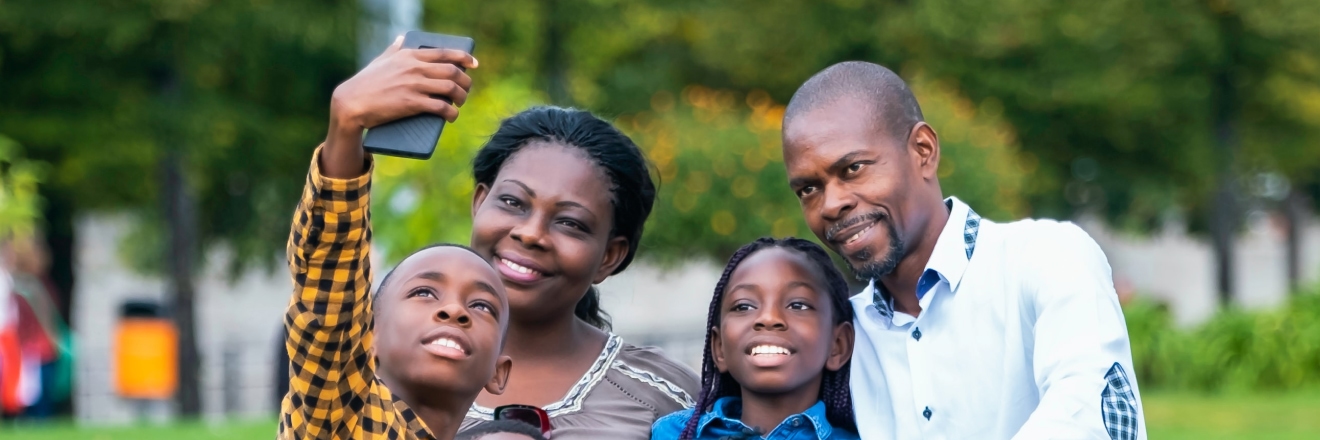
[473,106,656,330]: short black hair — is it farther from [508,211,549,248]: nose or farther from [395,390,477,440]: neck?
[395,390,477,440]: neck

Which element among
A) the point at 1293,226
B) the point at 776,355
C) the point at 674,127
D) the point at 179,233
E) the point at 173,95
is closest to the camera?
the point at 776,355

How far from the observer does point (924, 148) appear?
341cm

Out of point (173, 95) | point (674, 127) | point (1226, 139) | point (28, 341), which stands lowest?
point (28, 341)

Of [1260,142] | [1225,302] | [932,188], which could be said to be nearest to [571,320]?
[932,188]

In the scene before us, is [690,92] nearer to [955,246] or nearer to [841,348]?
[841,348]

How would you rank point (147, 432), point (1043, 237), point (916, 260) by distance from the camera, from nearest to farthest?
point (1043, 237) < point (916, 260) < point (147, 432)

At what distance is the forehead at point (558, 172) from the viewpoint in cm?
354

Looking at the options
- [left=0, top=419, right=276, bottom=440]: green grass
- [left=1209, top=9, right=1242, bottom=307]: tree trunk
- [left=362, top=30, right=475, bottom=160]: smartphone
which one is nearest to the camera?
[left=362, top=30, right=475, bottom=160]: smartphone

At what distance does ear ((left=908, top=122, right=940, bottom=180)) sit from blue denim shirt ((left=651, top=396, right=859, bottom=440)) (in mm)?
576

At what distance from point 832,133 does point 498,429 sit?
0.91 meters

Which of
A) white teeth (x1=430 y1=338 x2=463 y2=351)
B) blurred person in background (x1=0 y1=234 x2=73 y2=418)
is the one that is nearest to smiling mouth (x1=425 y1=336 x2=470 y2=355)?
white teeth (x1=430 y1=338 x2=463 y2=351)

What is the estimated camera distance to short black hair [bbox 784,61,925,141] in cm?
336

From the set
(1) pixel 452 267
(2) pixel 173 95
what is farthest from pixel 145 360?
(1) pixel 452 267

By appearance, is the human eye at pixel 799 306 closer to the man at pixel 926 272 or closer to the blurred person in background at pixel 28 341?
the man at pixel 926 272
